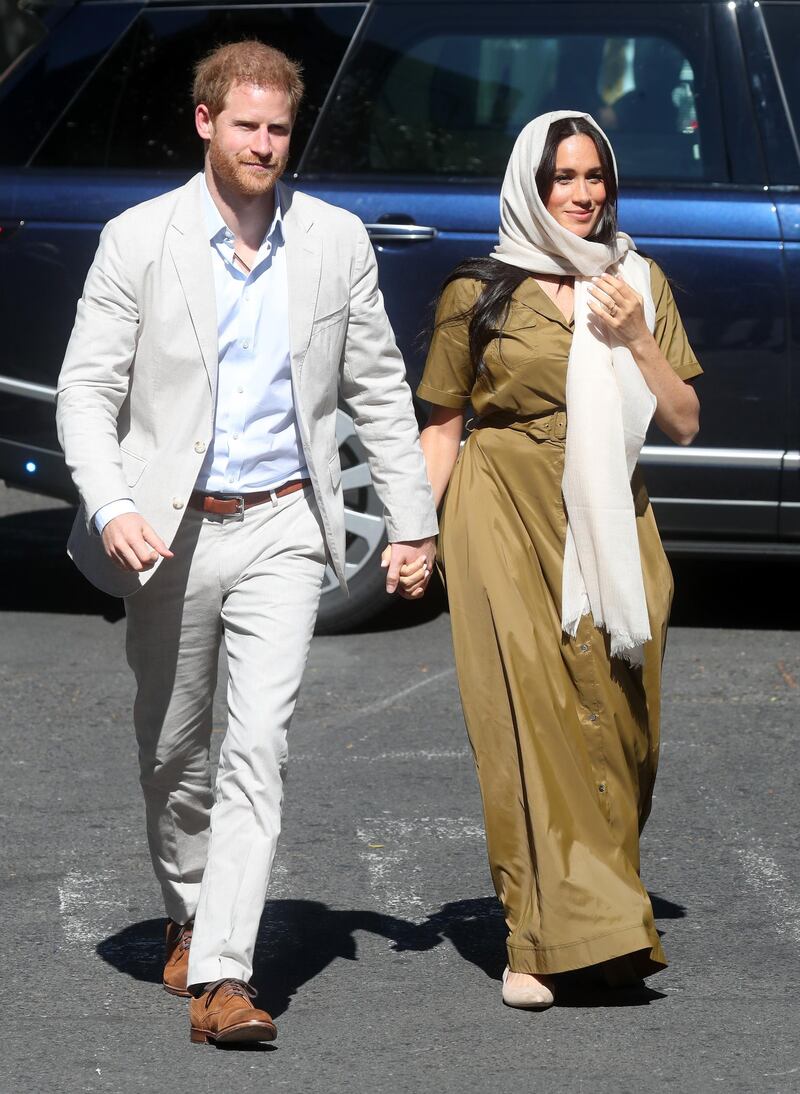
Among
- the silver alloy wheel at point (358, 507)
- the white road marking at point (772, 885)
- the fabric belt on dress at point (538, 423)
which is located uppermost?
the fabric belt on dress at point (538, 423)

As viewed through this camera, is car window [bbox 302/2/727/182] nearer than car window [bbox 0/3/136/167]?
Yes

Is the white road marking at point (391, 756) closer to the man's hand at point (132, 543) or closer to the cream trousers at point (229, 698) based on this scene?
the cream trousers at point (229, 698)

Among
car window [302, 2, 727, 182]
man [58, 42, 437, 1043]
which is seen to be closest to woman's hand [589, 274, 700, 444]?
man [58, 42, 437, 1043]

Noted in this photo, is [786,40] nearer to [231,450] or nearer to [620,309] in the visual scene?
[620,309]

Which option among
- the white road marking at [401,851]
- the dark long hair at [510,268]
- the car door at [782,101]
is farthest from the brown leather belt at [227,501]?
the car door at [782,101]

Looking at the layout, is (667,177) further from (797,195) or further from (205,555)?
(205,555)

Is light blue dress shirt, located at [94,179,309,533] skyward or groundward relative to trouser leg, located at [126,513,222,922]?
skyward

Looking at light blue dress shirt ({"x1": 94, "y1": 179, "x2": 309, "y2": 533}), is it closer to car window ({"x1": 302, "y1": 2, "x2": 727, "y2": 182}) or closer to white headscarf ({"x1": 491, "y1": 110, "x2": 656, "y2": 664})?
white headscarf ({"x1": 491, "y1": 110, "x2": 656, "y2": 664})

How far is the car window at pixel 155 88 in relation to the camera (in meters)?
6.96

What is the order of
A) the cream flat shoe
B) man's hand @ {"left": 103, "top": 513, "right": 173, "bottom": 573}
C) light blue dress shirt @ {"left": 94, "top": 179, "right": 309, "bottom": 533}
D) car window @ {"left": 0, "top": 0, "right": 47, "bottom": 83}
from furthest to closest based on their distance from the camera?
car window @ {"left": 0, "top": 0, "right": 47, "bottom": 83} < the cream flat shoe < light blue dress shirt @ {"left": 94, "top": 179, "right": 309, "bottom": 533} < man's hand @ {"left": 103, "top": 513, "right": 173, "bottom": 573}

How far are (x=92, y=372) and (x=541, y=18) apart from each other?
3.41 meters

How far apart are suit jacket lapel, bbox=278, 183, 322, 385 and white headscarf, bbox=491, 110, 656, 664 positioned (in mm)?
454

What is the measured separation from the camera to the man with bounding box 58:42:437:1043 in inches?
152

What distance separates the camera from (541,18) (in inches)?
267
